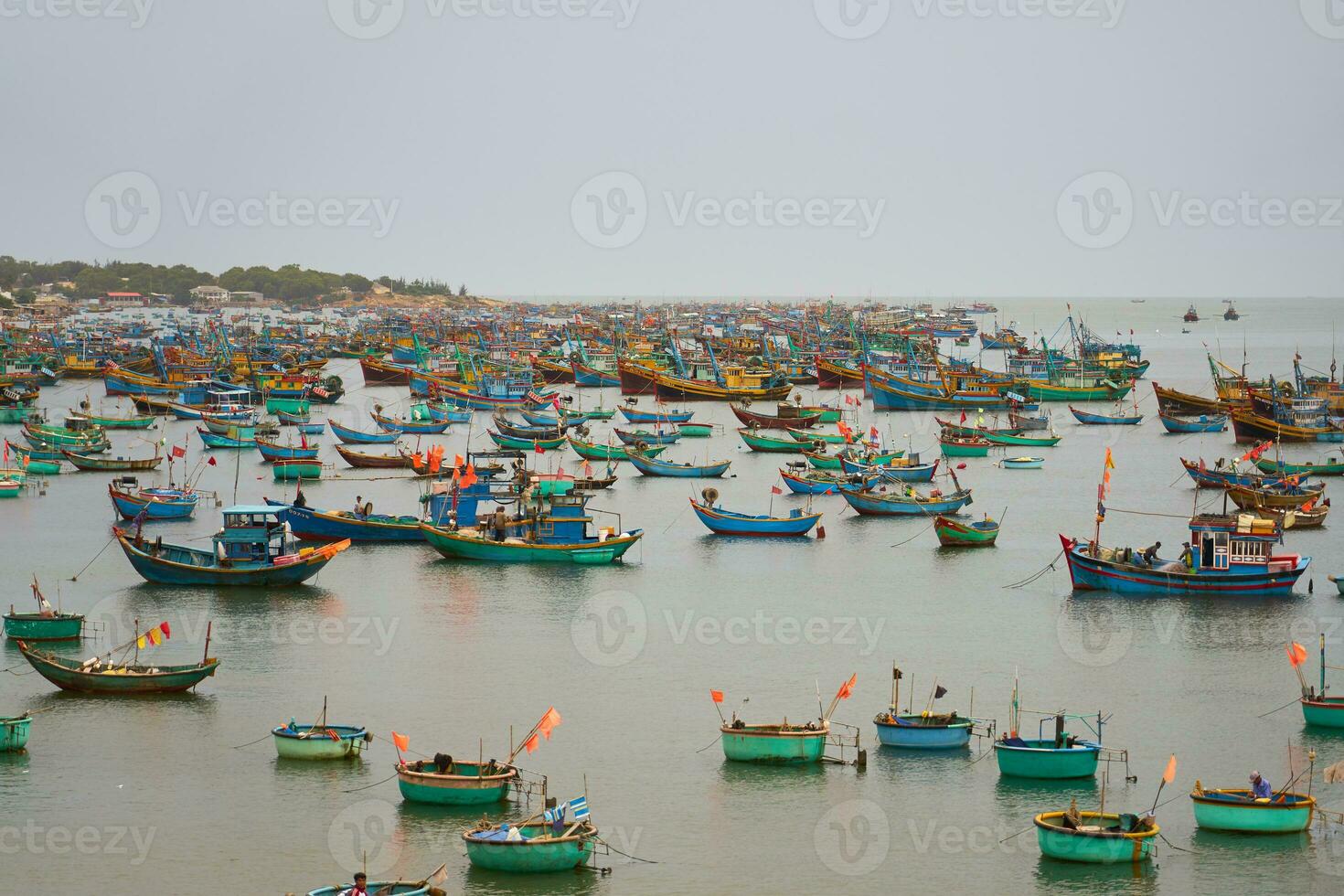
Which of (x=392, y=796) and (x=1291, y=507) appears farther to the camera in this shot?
(x=1291, y=507)

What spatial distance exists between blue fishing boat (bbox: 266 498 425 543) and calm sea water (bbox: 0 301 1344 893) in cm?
117

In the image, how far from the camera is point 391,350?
12375 centimetres

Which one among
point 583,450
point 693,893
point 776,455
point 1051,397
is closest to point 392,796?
point 693,893

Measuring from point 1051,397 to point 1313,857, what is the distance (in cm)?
7167

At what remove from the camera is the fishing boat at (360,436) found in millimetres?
69875

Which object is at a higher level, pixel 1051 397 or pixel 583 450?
pixel 1051 397

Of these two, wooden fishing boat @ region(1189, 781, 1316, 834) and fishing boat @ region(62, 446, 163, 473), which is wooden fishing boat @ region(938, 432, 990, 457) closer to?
fishing boat @ region(62, 446, 163, 473)

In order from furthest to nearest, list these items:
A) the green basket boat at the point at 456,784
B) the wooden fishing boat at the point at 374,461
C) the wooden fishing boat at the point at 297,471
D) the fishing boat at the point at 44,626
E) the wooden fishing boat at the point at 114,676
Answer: the wooden fishing boat at the point at 374,461, the wooden fishing boat at the point at 297,471, the fishing boat at the point at 44,626, the wooden fishing boat at the point at 114,676, the green basket boat at the point at 456,784

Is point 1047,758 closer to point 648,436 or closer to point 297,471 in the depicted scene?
point 297,471

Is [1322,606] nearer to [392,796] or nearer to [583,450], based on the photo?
[392,796]

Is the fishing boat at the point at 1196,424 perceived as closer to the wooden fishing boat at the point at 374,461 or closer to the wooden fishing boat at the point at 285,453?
the wooden fishing boat at the point at 374,461

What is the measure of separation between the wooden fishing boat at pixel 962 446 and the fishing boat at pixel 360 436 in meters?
23.4
